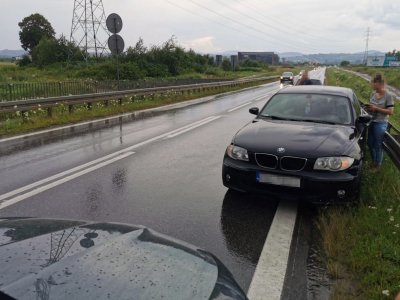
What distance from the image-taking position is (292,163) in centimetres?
538

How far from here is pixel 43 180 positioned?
6.79 metres

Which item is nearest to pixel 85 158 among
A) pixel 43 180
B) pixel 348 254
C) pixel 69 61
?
pixel 43 180

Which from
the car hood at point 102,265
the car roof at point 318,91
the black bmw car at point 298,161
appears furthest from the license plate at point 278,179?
the car hood at point 102,265

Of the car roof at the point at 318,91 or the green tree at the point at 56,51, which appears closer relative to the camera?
the car roof at the point at 318,91

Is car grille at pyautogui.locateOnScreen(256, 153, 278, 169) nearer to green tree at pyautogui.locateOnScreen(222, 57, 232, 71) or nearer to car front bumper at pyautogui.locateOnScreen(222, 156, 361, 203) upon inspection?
car front bumper at pyautogui.locateOnScreen(222, 156, 361, 203)

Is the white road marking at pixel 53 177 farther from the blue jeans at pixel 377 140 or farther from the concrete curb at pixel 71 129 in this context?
the blue jeans at pixel 377 140

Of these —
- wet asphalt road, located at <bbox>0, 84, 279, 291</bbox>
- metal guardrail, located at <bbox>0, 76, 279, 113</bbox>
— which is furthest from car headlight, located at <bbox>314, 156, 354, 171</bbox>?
metal guardrail, located at <bbox>0, 76, 279, 113</bbox>

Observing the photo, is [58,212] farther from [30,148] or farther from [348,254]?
[30,148]

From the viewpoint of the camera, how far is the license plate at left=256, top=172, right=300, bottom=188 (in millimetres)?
5277

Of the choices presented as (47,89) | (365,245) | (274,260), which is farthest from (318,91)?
(47,89)

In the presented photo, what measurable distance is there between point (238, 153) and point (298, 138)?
2.63 feet

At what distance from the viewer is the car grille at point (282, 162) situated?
5340 mm

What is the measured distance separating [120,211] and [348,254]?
106 inches

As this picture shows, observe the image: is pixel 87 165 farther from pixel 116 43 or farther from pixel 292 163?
pixel 116 43
